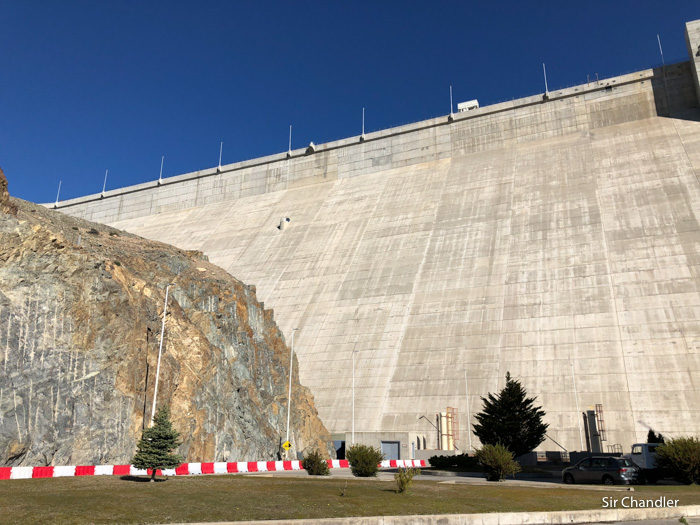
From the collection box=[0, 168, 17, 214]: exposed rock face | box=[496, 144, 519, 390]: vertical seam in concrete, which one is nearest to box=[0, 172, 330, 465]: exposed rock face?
box=[0, 168, 17, 214]: exposed rock face

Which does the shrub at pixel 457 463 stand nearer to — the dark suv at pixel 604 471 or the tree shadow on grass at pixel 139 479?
the dark suv at pixel 604 471

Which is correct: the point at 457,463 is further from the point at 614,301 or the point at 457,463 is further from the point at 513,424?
the point at 614,301

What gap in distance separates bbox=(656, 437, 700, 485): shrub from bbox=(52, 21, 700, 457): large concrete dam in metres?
9.97

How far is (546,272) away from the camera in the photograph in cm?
3509

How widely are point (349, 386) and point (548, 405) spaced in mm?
11119

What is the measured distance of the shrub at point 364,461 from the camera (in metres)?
20.0

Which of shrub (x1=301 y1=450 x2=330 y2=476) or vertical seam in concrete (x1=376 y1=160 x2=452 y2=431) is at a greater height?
vertical seam in concrete (x1=376 y1=160 x2=452 y2=431)

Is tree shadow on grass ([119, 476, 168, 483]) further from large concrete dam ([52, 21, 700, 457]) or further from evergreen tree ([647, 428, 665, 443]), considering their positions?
evergreen tree ([647, 428, 665, 443])

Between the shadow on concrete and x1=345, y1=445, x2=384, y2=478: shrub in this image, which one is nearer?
x1=345, y1=445, x2=384, y2=478: shrub

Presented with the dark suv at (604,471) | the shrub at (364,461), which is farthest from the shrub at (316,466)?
the dark suv at (604,471)

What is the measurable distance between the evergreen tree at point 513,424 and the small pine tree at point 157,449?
1440 centimetres

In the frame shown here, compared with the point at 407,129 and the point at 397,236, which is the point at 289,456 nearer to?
the point at 397,236

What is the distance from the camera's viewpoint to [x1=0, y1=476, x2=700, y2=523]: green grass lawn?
9836 millimetres

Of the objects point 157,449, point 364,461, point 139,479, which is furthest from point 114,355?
point 364,461
